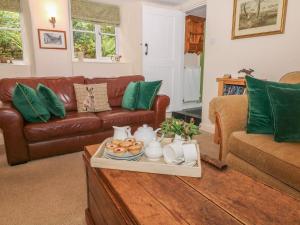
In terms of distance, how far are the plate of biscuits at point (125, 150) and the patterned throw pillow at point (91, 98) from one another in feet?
5.27

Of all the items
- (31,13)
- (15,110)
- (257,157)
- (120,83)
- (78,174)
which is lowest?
(78,174)

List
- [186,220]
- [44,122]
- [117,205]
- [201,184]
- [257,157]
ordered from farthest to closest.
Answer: [44,122], [257,157], [201,184], [117,205], [186,220]

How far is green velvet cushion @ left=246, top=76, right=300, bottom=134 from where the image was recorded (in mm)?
1628

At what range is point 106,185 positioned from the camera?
97 cm

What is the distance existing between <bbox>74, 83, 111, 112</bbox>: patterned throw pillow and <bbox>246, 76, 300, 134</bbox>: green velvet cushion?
A: 176 centimetres

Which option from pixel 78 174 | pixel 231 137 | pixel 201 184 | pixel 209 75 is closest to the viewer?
pixel 201 184

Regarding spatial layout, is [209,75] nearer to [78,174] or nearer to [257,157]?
[257,157]

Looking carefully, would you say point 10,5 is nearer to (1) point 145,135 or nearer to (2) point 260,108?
(1) point 145,135

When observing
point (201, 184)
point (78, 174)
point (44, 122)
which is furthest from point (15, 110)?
point (201, 184)

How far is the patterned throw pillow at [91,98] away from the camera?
2.68 metres

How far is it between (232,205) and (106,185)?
0.54 meters

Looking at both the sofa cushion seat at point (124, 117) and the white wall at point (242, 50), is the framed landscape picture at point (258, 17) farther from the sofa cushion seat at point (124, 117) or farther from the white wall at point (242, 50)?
the sofa cushion seat at point (124, 117)

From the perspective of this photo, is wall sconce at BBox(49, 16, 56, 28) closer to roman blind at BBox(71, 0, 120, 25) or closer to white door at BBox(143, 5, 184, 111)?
roman blind at BBox(71, 0, 120, 25)

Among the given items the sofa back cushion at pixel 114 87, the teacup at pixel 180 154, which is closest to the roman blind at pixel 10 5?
the sofa back cushion at pixel 114 87
